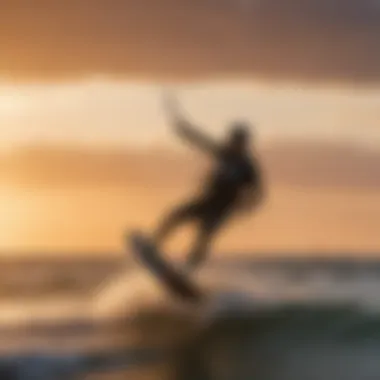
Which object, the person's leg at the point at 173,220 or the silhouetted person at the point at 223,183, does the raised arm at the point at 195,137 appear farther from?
→ the person's leg at the point at 173,220

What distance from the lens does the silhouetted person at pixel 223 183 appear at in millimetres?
1257

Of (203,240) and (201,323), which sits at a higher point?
(203,240)

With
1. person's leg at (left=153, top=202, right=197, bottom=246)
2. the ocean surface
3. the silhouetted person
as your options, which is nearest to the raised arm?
the silhouetted person

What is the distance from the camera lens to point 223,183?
1.28m

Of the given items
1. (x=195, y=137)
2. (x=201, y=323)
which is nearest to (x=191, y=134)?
(x=195, y=137)

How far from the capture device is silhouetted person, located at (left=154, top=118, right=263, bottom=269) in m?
1.26

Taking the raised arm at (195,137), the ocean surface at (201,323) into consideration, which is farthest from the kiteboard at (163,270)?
the raised arm at (195,137)

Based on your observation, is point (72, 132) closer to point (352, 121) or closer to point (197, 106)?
point (197, 106)

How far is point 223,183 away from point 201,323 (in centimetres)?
25

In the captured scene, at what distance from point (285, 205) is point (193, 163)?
0.18m

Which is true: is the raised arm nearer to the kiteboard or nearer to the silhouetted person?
the silhouetted person

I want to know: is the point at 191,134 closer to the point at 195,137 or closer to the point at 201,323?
the point at 195,137

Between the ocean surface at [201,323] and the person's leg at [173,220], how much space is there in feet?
0.23

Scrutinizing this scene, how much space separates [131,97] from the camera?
1.29 metres
